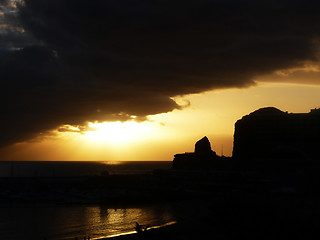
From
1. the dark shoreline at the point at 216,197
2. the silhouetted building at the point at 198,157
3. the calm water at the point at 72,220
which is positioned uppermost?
the silhouetted building at the point at 198,157

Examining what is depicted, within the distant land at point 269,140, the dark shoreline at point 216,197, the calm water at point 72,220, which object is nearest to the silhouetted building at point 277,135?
the distant land at point 269,140

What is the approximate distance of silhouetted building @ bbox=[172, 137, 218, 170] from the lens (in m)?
120

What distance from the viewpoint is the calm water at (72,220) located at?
4397cm

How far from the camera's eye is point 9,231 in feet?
153

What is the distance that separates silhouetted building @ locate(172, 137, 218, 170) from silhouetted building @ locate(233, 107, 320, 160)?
11.5 m

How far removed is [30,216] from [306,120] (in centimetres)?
8263

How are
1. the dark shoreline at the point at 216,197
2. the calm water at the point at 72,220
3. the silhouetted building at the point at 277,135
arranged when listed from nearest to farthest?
the dark shoreline at the point at 216,197 < the calm water at the point at 72,220 < the silhouetted building at the point at 277,135

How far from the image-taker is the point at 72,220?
53219mm

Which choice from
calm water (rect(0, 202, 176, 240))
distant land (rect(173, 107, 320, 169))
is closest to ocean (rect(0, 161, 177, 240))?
calm water (rect(0, 202, 176, 240))

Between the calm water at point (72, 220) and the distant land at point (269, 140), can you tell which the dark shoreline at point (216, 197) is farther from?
the distant land at point (269, 140)

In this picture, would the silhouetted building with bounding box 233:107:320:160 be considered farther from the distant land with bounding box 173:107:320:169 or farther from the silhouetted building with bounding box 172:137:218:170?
the silhouetted building with bounding box 172:137:218:170

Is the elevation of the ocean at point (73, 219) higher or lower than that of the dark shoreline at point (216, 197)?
lower

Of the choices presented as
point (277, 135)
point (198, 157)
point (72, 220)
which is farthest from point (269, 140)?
point (72, 220)

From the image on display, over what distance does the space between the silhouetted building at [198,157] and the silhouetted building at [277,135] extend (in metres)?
11.5
